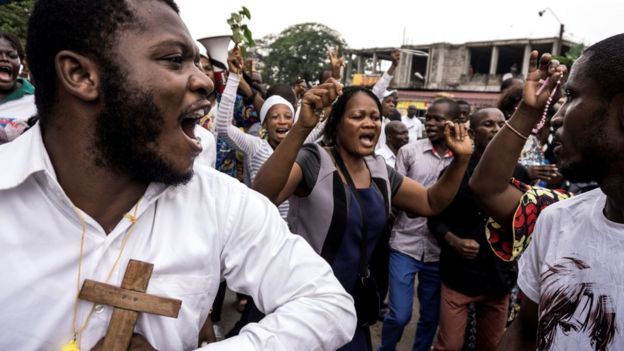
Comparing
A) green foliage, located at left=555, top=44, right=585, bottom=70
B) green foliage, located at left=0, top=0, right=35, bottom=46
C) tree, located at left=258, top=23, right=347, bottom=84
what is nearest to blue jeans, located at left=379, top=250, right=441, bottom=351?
green foliage, located at left=555, top=44, right=585, bottom=70

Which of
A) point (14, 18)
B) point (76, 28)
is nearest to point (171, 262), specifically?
point (76, 28)

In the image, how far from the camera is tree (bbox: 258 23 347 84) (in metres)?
49.8

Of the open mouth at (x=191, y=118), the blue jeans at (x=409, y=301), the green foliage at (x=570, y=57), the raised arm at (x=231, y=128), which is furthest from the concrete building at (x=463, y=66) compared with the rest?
the open mouth at (x=191, y=118)

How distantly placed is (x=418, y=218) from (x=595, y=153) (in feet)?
8.00

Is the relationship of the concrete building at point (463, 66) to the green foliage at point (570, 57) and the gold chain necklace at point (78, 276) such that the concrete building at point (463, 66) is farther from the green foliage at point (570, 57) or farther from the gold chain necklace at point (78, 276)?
the gold chain necklace at point (78, 276)

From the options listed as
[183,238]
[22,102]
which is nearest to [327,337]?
[183,238]

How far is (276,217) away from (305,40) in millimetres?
51358

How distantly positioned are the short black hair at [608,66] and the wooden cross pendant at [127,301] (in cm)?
149

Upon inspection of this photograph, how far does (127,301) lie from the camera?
1.19 m

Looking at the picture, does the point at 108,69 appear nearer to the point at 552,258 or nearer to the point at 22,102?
the point at 552,258

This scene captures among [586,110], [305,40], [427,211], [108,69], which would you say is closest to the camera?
[108,69]

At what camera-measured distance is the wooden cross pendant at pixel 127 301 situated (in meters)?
1.17

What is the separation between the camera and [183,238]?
1.32 metres

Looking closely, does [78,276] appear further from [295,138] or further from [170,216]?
[295,138]
